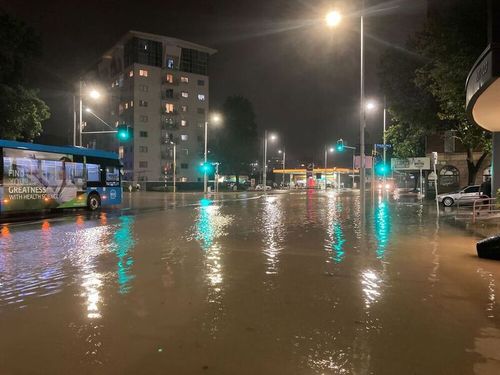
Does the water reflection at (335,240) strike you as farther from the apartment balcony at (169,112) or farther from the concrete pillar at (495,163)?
the apartment balcony at (169,112)

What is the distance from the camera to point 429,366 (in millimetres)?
4297

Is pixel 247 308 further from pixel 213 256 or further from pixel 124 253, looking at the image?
pixel 124 253

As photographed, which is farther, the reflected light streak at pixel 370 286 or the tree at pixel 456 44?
the tree at pixel 456 44

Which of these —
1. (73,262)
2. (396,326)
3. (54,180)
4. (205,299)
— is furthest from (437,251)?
(54,180)

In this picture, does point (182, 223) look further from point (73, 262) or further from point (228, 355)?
point (228, 355)

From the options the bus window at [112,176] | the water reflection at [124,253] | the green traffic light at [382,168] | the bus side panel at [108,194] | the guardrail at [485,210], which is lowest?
the water reflection at [124,253]

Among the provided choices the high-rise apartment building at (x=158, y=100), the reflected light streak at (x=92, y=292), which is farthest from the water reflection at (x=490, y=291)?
the high-rise apartment building at (x=158, y=100)

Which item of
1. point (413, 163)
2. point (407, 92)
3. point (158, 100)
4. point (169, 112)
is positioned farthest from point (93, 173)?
point (169, 112)

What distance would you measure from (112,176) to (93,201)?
2.26 metres

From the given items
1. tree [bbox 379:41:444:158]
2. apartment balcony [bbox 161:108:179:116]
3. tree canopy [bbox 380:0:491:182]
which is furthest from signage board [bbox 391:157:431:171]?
apartment balcony [bbox 161:108:179:116]

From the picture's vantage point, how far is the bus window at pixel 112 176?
25955 millimetres

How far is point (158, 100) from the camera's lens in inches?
3344

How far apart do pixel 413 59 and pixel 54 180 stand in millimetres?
26932

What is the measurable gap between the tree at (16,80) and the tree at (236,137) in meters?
51.8
